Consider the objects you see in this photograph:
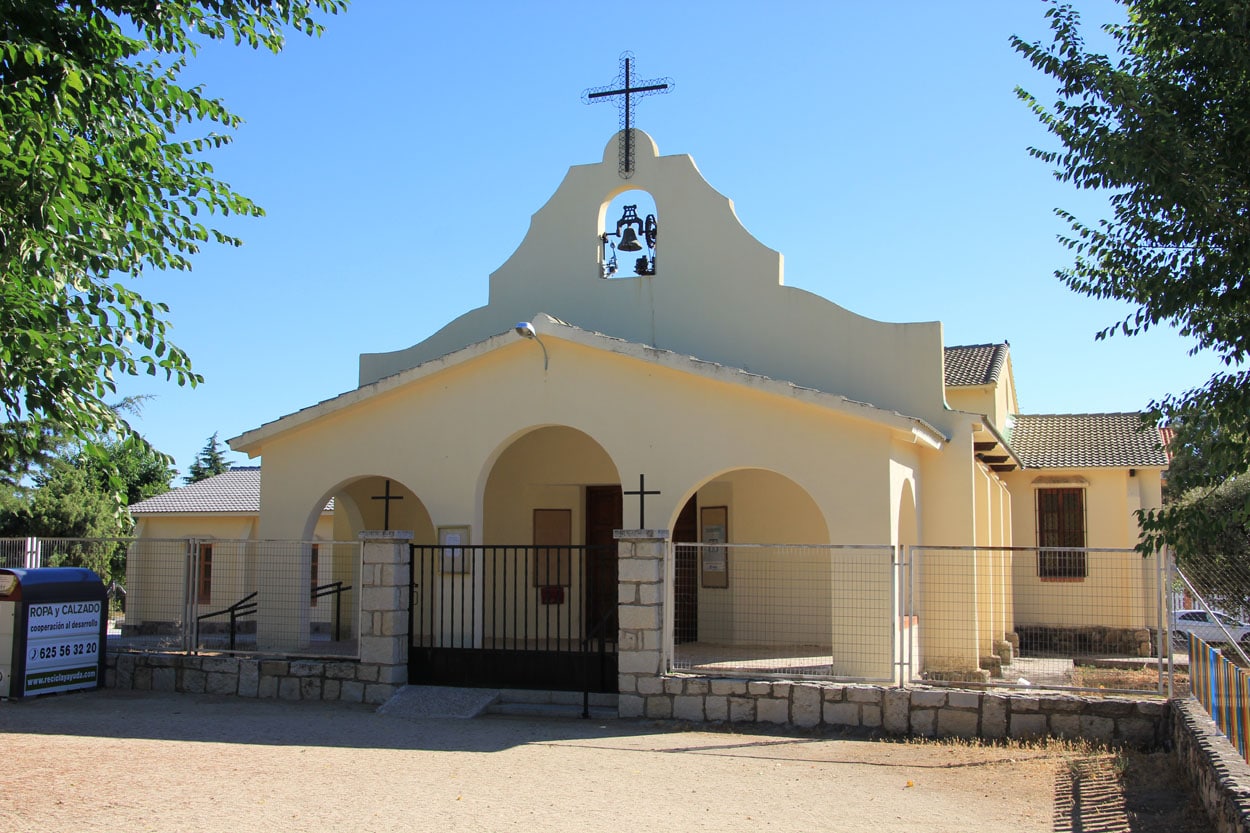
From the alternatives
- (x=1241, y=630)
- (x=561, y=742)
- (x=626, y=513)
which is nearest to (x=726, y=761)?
(x=561, y=742)

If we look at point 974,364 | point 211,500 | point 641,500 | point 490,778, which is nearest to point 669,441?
point 641,500

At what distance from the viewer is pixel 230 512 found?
23.8 meters

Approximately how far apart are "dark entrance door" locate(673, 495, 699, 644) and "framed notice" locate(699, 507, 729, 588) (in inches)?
4.4

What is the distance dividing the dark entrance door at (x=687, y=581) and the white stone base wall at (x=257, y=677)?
4733mm

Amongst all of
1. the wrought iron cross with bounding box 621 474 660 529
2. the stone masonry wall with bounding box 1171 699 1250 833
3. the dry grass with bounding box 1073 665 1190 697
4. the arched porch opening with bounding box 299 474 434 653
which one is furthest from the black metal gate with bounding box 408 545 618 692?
the stone masonry wall with bounding box 1171 699 1250 833

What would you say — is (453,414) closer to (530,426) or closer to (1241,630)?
(530,426)

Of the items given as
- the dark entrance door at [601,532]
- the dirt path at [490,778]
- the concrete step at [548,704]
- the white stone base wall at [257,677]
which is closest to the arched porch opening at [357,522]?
the dark entrance door at [601,532]

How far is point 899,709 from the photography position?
10.8 m

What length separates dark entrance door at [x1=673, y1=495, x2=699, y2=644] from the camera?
1611cm

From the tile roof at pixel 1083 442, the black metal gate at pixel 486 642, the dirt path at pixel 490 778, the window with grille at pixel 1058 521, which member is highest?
the tile roof at pixel 1083 442

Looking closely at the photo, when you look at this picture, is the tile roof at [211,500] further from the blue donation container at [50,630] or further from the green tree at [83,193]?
the green tree at [83,193]

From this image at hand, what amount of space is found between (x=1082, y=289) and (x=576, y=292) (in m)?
8.77

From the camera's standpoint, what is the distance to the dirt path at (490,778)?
7.90m

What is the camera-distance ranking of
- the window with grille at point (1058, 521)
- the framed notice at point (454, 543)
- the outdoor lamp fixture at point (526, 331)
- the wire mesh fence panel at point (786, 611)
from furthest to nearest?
the window with grille at point (1058, 521) → the framed notice at point (454, 543) → the outdoor lamp fixture at point (526, 331) → the wire mesh fence panel at point (786, 611)
